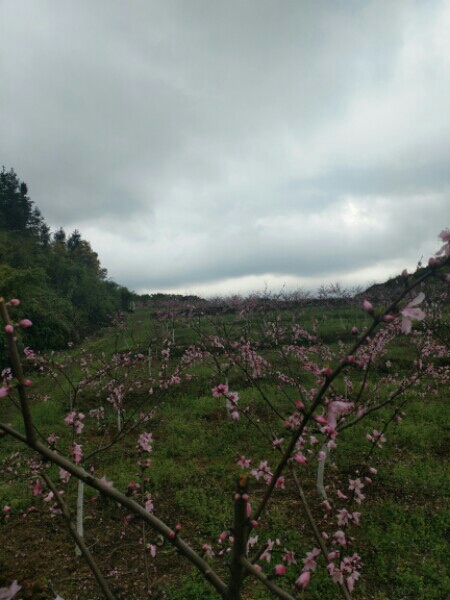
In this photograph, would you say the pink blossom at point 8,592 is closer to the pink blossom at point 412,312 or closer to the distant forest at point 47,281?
the pink blossom at point 412,312

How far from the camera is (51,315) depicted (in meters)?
25.1

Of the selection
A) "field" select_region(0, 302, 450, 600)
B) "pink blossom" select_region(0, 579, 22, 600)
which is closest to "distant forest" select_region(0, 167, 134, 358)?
"field" select_region(0, 302, 450, 600)

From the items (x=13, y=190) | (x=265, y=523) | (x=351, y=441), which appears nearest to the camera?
(x=265, y=523)

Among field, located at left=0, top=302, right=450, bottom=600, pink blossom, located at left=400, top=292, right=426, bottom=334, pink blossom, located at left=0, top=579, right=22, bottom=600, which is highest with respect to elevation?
pink blossom, located at left=400, top=292, right=426, bottom=334

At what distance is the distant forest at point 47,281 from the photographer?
23.0 metres

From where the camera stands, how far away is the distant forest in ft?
75.4

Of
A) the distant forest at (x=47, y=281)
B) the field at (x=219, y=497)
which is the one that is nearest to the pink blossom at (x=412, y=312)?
the field at (x=219, y=497)

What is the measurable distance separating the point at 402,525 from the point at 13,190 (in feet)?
173

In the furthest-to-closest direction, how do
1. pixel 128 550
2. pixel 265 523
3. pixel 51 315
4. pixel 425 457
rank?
1. pixel 51 315
2. pixel 425 457
3. pixel 265 523
4. pixel 128 550

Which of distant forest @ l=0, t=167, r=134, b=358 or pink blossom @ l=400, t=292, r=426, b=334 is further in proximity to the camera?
distant forest @ l=0, t=167, r=134, b=358

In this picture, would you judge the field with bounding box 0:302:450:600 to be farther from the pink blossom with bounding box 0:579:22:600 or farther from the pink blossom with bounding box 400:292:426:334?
the pink blossom with bounding box 400:292:426:334

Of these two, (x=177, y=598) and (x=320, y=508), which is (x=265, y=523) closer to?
(x=320, y=508)

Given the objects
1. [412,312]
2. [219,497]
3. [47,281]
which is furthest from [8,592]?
[47,281]

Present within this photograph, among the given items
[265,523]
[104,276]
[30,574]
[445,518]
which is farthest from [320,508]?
[104,276]
